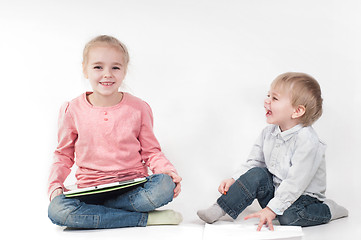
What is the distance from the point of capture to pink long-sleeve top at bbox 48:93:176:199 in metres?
2.22

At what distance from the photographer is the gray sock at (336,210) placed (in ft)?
7.18

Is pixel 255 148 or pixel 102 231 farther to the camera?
pixel 255 148

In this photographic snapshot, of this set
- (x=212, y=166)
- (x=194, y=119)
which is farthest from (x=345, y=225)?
(x=194, y=119)

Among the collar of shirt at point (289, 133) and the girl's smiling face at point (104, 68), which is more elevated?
the girl's smiling face at point (104, 68)

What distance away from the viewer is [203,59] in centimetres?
286

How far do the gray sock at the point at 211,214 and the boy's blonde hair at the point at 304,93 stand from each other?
0.43 m

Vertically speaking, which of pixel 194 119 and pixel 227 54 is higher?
pixel 227 54

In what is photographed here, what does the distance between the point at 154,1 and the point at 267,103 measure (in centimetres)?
93

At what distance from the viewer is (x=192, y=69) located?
2838 millimetres

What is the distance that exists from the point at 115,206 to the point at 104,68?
491 mm

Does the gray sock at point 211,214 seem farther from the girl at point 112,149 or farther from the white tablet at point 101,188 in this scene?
the white tablet at point 101,188

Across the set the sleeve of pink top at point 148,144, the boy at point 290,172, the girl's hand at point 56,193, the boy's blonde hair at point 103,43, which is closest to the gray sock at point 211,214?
the boy at point 290,172

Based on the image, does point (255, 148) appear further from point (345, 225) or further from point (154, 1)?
point (154, 1)

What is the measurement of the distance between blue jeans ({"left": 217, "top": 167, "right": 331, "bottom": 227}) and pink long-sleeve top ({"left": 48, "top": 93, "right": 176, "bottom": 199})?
23 centimetres
